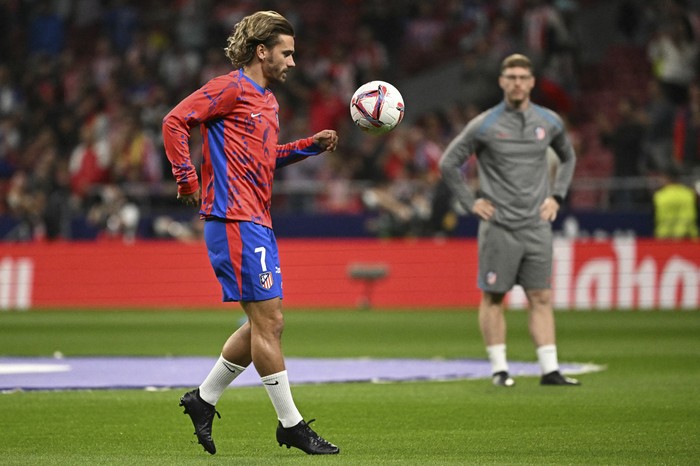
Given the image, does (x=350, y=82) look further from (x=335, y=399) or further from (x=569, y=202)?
(x=335, y=399)

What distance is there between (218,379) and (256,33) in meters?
1.98

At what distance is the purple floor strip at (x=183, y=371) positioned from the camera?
11719 millimetres

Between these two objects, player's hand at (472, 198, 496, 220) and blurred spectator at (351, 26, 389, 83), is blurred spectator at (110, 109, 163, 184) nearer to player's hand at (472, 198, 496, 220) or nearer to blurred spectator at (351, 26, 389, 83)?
blurred spectator at (351, 26, 389, 83)

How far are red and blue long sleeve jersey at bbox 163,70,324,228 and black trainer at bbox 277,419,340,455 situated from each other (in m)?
1.15

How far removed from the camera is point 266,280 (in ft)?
24.6

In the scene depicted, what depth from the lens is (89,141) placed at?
89.6 feet

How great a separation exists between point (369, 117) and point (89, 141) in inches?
772

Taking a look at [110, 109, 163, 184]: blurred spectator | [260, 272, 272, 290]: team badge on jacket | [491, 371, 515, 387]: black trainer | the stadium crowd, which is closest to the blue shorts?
[260, 272, 272, 290]: team badge on jacket

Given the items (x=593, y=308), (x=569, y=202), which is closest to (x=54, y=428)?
(x=593, y=308)

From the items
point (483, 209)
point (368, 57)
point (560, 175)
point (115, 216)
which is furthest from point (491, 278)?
point (368, 57)

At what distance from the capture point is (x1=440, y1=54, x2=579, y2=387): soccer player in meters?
11.4

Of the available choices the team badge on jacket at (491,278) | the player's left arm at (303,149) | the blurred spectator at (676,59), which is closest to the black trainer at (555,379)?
the team badge on jacket at (491,278)

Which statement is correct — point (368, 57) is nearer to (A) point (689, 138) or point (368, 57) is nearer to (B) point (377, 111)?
(A) point (689, 138)

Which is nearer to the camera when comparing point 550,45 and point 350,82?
point 550,45
